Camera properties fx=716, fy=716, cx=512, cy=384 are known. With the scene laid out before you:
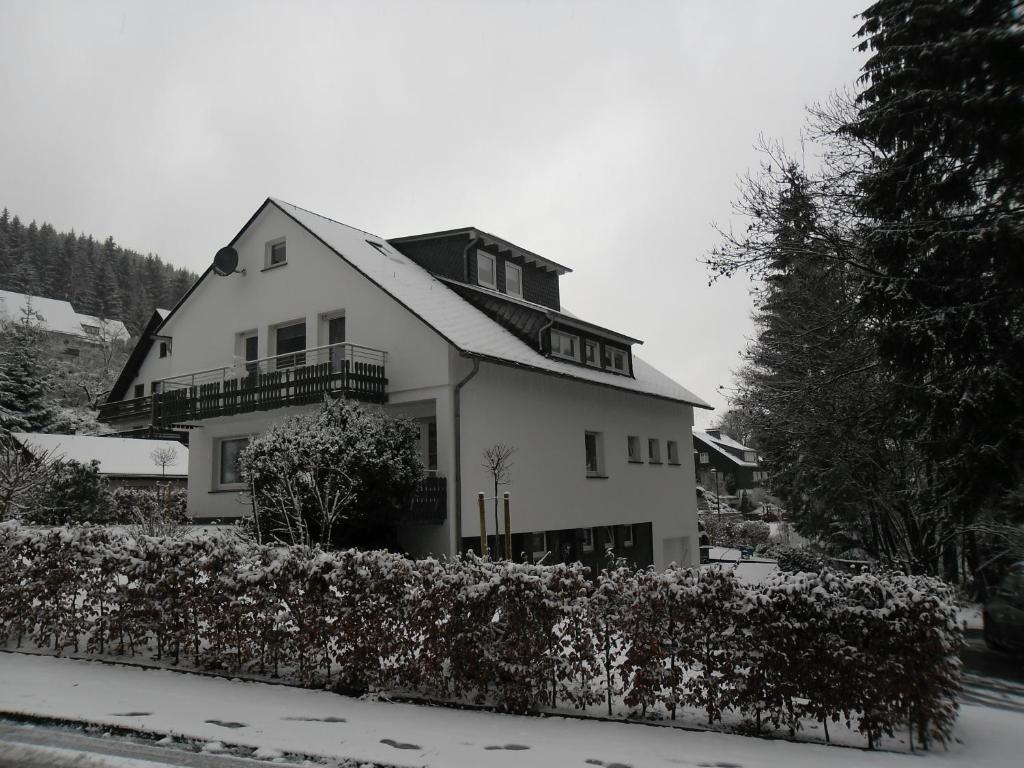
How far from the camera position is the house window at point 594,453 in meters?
21.3

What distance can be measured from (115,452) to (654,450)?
2527 centimetres

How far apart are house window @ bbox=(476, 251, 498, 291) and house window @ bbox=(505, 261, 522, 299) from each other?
73cm

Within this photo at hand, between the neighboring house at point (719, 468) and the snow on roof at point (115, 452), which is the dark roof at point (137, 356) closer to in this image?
the snow on roof at point (115, 452)

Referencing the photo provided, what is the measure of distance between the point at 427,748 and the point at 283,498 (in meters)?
8.63

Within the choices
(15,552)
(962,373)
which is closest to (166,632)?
(15,552)

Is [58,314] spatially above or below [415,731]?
above

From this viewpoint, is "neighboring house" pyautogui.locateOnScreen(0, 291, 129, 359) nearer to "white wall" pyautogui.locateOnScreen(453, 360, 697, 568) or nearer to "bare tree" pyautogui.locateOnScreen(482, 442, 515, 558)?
"white wall" pyautogui.locateOnScreen(453, 360, 697, 568)

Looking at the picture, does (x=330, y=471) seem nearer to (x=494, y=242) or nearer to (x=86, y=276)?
(x=494, y=242)

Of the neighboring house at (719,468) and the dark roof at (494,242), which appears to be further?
the neighboring house at (719,468)

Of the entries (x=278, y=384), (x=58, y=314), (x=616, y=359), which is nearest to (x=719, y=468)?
(x=616, y=359)

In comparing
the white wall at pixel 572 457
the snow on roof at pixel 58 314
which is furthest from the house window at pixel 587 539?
the snow on roof at pixel 58 314

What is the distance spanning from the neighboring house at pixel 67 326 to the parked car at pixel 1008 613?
2466 inches

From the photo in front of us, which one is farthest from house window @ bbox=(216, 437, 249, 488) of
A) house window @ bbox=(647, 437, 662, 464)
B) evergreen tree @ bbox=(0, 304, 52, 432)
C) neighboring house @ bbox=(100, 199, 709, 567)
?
evergreen tree @ bbox=(0, 304, 52, 432)

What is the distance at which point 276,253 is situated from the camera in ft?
66.8
